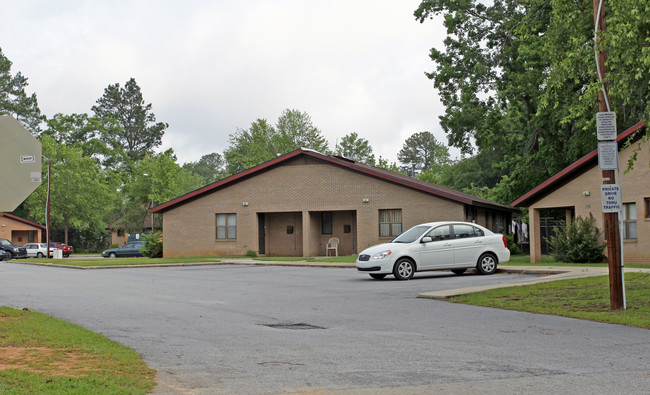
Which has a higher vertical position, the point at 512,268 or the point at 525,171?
the point at 525,171

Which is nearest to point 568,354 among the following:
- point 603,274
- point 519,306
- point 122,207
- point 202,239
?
point 519,306

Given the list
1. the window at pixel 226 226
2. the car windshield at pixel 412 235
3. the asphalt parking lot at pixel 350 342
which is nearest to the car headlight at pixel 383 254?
the car windshield at pixel 412 235

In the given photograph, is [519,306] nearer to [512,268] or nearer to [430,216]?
[512,268]

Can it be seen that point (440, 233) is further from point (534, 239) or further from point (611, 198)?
point (534, 239)

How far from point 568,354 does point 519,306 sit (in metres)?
4.92

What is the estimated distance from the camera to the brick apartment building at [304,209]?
121ft

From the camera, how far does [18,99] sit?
84.5m

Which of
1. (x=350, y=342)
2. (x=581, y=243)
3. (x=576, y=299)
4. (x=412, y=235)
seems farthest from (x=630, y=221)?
(x=350, y=342)

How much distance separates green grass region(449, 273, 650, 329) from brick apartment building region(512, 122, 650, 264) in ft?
29.7

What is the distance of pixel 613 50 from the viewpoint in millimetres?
12391

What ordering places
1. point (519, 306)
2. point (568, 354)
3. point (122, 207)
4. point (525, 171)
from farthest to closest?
1. point (122, 207)
2. point (525, 171)
3. point (519, 306)
4. point (568, 354)

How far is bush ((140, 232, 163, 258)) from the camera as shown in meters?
42.9

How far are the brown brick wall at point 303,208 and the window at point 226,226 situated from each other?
1.24 ft

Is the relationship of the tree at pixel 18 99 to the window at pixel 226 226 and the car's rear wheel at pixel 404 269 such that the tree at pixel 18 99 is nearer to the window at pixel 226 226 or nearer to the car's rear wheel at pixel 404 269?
the window at pixel 226 226
